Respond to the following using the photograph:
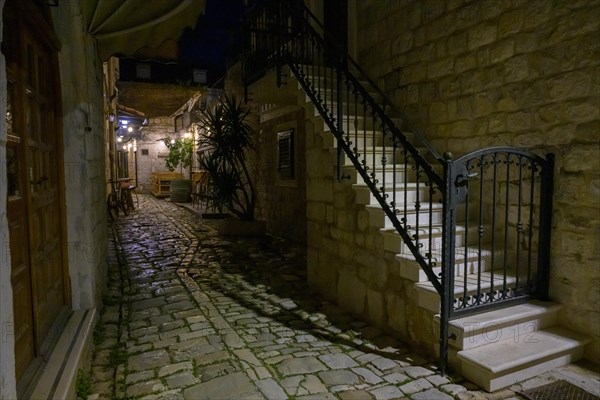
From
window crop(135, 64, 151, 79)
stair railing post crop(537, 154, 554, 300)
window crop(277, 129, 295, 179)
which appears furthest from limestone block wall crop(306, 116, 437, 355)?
window crop(135, 64, 151, 79)

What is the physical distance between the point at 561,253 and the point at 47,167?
4007 mm

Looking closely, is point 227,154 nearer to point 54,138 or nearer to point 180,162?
point 54,138

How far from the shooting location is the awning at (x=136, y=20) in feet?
10.8

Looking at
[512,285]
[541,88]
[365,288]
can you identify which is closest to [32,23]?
[365,288]

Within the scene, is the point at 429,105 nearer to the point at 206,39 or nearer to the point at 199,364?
the point at 199,364

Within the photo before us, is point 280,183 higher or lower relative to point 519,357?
higher

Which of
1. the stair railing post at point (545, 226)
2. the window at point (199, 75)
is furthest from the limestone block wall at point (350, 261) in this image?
the window at point (199, 75)

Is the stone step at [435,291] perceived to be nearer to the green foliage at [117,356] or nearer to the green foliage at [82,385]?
the green foliage at [117,356]

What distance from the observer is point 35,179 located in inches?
101

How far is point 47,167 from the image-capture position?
2883 mm

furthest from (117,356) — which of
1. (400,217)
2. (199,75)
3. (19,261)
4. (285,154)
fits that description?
(199,75)

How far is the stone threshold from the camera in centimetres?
204

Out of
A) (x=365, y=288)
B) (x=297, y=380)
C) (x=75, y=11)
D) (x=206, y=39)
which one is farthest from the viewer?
(x=206, y=39)

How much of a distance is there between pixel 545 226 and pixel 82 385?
3604mm
